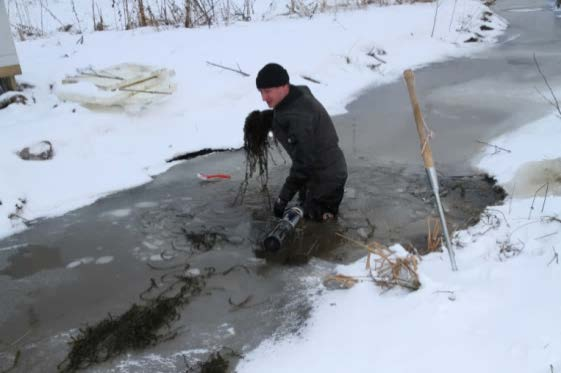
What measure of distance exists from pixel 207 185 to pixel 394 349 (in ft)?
9.94

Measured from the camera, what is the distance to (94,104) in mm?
6289

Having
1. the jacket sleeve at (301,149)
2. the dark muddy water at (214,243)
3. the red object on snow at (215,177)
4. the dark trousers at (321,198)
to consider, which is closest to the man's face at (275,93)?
the jacket sleeve at (301,149)

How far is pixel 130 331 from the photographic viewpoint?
→ 10.1 ft

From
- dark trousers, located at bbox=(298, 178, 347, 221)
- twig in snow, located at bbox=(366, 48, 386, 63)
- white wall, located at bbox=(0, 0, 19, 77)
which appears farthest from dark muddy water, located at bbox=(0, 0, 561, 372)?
twig in snow, located at bbox=(366, 48, 386, 63)

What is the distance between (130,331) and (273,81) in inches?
80.8

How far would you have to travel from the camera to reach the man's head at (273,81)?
3908 mm

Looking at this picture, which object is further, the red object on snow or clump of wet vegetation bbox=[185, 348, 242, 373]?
the red object on snow

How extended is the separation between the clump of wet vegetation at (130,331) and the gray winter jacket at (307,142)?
1.31 meters

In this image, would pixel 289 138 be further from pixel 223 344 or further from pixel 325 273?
pixel 223 344

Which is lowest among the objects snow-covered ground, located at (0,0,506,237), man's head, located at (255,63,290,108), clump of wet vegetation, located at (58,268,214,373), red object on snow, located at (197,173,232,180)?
clump of wet vegetation, located at (58,268,214,373)

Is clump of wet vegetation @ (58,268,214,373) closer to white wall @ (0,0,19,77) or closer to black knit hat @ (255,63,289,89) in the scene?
black knit hat @ (255,63,289,89)

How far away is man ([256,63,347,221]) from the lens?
4.01 meters

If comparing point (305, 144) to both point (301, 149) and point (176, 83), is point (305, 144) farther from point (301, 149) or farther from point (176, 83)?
point (176, 83)

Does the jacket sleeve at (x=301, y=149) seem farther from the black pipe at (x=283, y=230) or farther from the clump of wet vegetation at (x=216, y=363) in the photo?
the clump of wet vegetation at (x=216, y=363)
